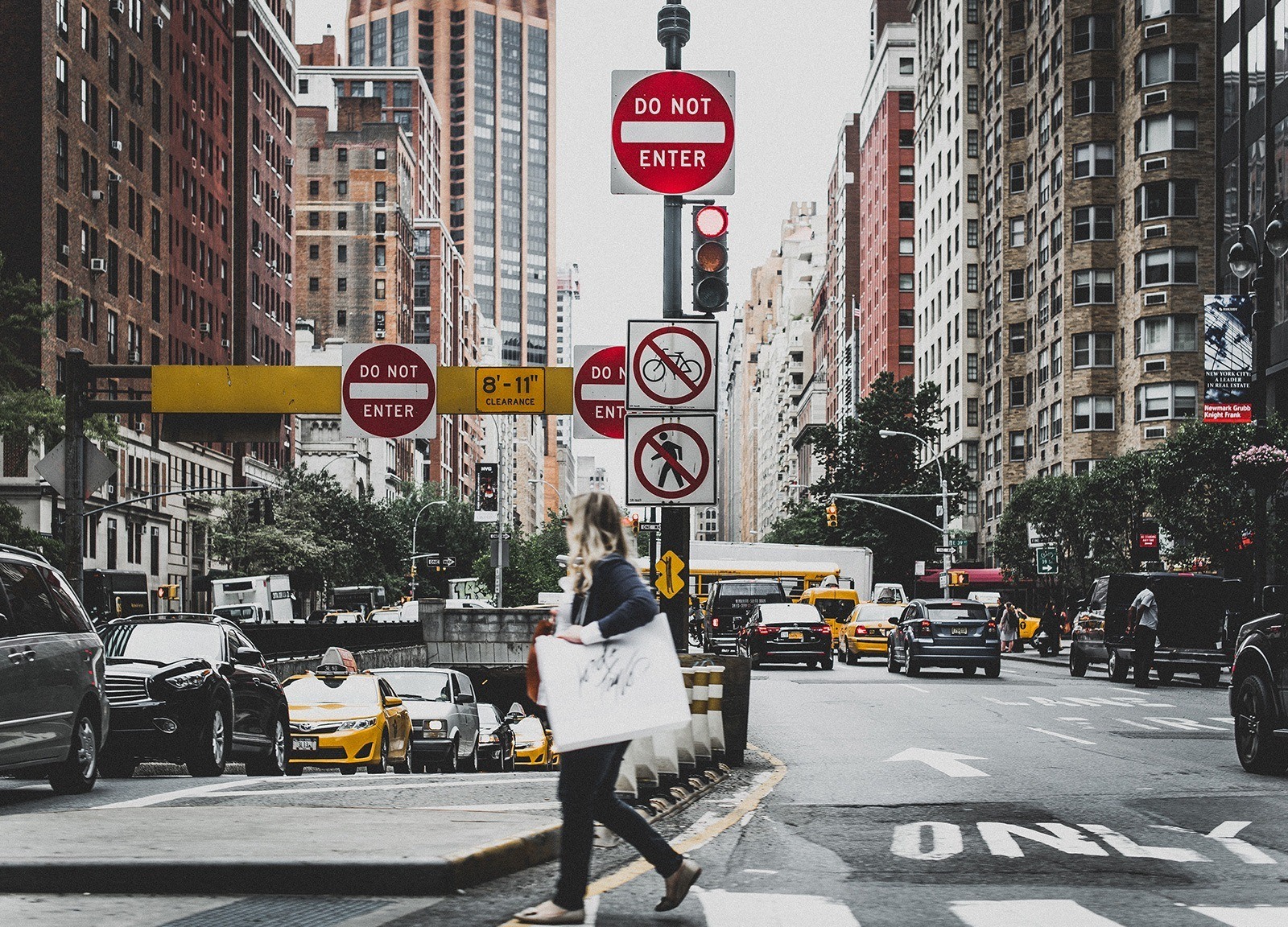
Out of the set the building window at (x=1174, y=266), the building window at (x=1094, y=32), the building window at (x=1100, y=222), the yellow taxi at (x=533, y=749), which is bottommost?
the yellow taxi at (x=533, y=749)

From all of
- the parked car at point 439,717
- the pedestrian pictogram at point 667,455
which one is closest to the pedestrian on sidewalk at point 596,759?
the pedestrian pictogram at point 667,455

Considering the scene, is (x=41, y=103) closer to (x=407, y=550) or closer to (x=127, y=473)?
(x=127, y=473)

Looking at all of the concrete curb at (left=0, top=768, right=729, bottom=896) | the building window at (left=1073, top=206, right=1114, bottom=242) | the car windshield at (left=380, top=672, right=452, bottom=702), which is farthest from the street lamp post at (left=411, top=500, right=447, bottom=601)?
the concrete curb at (left=0, top=768, right=729, bottom=896)

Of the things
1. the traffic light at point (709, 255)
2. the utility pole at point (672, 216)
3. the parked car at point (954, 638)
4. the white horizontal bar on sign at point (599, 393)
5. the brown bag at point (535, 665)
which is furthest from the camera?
the parked car at point (954, 638)

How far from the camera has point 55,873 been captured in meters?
7.48

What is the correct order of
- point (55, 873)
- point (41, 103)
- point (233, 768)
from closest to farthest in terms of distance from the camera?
point (55, 873) < point (233, 768) < point (41, 103)

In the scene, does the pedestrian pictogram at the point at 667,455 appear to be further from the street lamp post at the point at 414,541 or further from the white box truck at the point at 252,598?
the street lamp post at the point at 414,541

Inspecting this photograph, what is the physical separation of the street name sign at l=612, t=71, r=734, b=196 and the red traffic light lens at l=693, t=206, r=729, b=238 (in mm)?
167

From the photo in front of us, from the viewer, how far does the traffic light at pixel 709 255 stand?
496 inches

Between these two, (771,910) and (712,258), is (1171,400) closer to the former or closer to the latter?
(712,258)

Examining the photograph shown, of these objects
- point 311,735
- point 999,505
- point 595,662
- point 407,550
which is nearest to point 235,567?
point 407,550

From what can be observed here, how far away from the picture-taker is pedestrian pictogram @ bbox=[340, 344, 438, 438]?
1872cm

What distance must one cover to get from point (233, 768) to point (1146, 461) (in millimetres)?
30419

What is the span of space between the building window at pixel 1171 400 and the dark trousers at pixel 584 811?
57.8 meters
